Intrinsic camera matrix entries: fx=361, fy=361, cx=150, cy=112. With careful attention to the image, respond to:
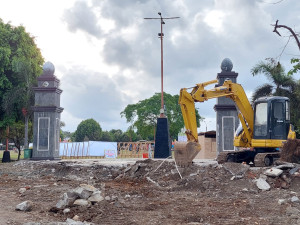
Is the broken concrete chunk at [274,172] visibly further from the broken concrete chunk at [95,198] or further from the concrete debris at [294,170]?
the broken concrete chunk at [95,198]

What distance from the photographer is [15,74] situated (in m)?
27.5

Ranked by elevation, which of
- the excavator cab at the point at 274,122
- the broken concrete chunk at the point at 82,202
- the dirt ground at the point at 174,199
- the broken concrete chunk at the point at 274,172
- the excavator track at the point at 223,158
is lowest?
the dirt ground at the point at 174,199

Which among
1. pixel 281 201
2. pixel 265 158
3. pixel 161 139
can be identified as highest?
pixel 161 139

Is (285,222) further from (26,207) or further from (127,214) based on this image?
(26,207)

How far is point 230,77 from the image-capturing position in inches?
883

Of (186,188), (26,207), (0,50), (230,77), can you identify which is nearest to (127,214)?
(26,207)

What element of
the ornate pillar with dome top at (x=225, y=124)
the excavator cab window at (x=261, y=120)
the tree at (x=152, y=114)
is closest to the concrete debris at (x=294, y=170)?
Result: the excavator cab window at (x=261, y=120)

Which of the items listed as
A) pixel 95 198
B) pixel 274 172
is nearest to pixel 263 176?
pixel 274 172

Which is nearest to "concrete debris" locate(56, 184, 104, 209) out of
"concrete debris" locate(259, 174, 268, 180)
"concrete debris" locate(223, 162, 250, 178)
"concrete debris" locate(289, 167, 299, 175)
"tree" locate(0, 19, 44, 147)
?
"concrete debris" locate(223, 162, 250, 178)

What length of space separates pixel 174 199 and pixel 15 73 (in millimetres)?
21787

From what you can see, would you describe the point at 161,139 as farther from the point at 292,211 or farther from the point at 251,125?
the point at 292,211

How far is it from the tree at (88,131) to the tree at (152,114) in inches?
1104

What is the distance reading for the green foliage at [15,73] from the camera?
26.2 metres

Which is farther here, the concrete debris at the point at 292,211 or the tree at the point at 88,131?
the tree at the point at 88,131
